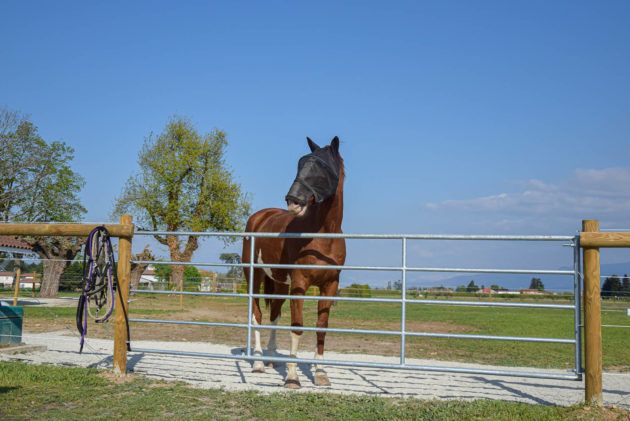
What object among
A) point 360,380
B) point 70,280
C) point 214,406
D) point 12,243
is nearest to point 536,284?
point 360,380

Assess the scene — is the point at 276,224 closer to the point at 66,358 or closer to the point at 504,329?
the point at 66,358

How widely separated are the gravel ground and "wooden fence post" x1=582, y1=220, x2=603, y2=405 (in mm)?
330

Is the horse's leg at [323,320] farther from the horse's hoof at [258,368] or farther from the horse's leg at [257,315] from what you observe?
the horse's leg at [257,315]

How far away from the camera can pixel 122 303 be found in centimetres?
573

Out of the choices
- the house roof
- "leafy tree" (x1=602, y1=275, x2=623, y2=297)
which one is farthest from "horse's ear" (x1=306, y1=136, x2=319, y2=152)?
the house roof

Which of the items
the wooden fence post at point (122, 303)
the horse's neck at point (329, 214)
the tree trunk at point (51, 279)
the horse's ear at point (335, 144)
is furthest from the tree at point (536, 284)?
the tree trunk at point (51, 279)

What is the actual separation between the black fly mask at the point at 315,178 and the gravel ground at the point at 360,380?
76.2 inches

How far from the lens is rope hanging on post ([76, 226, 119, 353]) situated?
5.48 meters

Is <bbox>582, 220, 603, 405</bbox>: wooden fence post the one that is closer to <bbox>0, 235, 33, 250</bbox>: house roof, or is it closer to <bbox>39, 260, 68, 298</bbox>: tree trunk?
<bbox>39, 260, 68, 298</bbox>: tree trunk

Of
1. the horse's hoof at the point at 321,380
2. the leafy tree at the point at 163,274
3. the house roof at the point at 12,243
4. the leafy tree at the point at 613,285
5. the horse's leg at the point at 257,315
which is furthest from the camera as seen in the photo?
the leafy tree at the point at 163,274

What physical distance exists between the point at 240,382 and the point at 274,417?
1.63 m

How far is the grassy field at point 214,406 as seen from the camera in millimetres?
4047

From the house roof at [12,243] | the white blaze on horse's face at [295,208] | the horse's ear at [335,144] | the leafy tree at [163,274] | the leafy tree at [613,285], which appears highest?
the horse's ear at [335,144]

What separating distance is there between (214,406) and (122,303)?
194 centimetres
